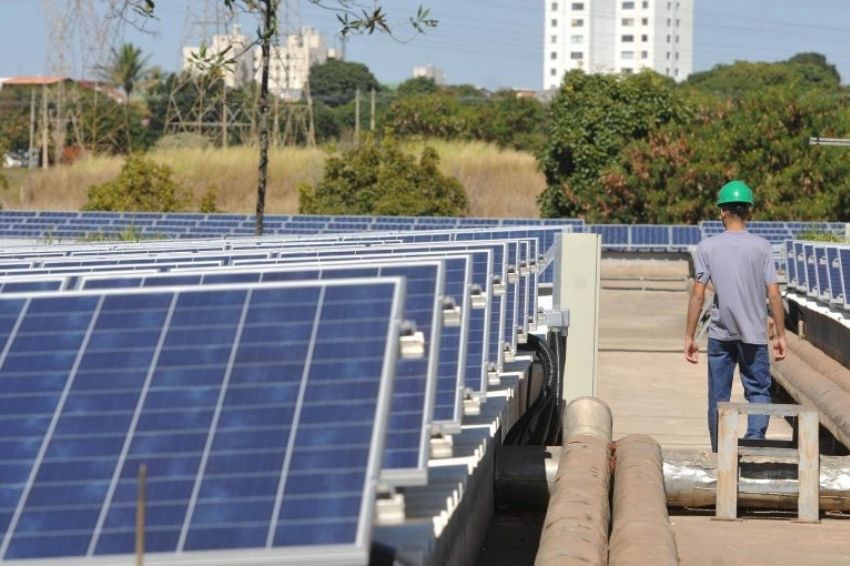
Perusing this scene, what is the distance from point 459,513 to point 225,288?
6.61ft

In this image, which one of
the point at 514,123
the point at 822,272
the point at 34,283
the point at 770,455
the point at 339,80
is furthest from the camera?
the point at 339,80

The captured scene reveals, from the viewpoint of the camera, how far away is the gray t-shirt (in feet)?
38.8

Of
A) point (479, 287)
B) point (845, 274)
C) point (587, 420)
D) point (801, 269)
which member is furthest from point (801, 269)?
point (479, 287)

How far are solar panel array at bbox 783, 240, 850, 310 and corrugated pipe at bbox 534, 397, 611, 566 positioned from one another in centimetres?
786

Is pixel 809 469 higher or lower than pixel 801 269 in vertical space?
lower

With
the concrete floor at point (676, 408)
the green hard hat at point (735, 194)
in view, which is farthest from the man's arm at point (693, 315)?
the concrete floor at point (676, 408)

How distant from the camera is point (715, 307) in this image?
12039 millimetres

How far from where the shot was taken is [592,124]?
5259cm

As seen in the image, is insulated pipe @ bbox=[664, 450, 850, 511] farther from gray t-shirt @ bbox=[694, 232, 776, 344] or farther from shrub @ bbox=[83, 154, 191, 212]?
shrub @ bbox=[83, 154, 191, 212]

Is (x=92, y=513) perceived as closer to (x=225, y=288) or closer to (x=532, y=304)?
(x=225, y=288)

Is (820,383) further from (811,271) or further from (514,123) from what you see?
(514,123)

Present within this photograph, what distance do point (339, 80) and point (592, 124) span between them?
297 ft

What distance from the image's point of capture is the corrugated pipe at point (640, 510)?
341 inches

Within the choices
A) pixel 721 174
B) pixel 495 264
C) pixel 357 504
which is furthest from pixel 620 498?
pixel 721 174
